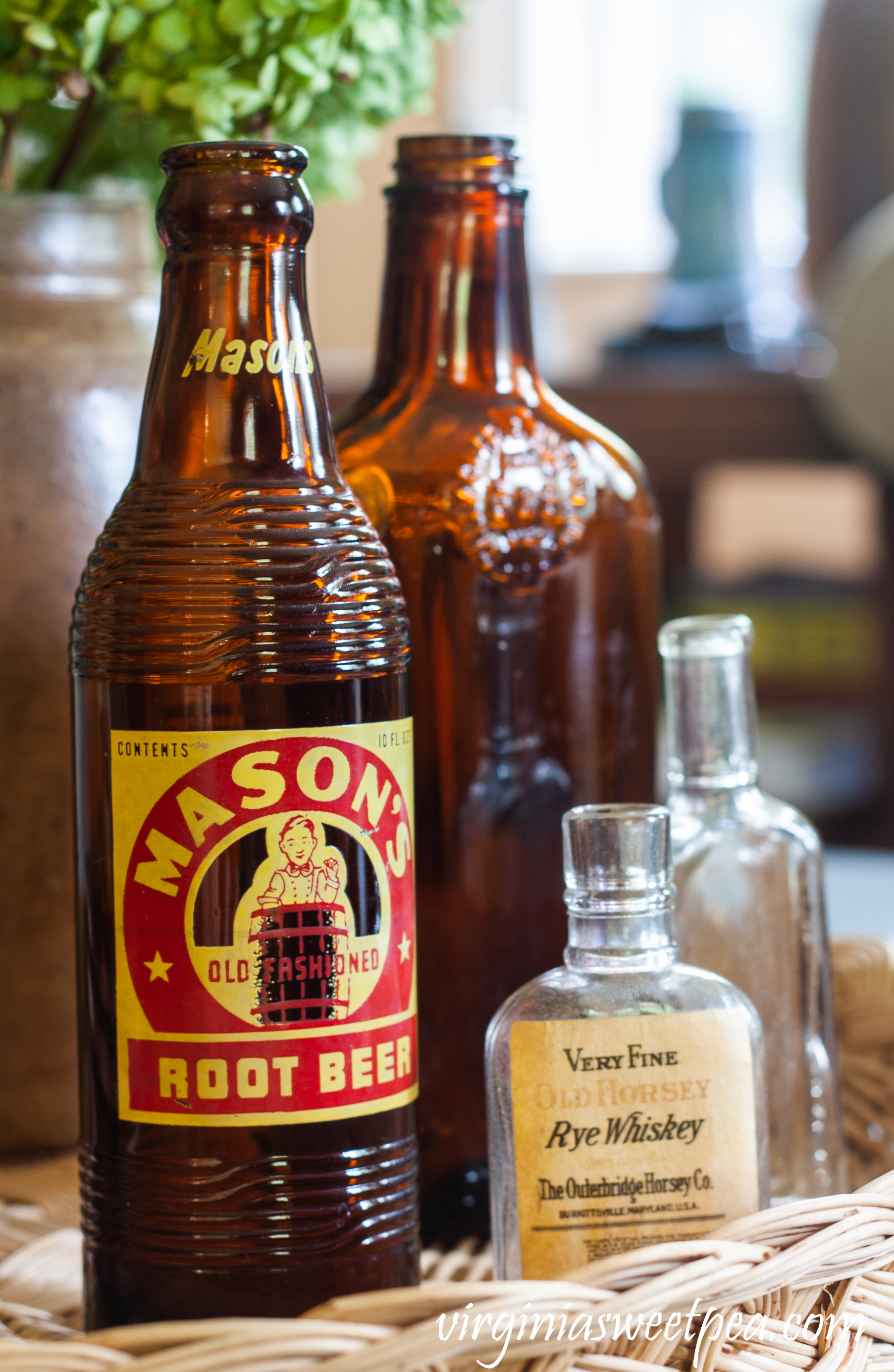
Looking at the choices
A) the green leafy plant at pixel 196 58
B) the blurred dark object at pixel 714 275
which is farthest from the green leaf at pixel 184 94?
the blurred dark object at pixel 714 275

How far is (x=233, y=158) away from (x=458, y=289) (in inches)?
4.9

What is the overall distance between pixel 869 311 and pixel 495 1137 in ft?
2.97

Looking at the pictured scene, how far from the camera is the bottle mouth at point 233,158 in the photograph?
439 mm

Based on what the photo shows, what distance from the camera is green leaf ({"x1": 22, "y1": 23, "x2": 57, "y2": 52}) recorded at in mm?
525

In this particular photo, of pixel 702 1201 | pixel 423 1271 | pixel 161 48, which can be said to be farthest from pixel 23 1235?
pixel 161 48

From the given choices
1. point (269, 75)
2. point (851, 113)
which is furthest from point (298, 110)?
point (851, 113)

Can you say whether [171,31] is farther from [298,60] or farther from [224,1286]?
[224,1286]

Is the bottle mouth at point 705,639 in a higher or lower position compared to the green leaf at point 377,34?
lower

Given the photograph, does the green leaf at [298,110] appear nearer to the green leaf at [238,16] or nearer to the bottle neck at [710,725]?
the green leaf at [238,16]

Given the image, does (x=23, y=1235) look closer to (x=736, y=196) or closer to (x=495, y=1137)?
(x=495, y=1137)

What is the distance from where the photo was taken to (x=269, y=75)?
1.76 ft

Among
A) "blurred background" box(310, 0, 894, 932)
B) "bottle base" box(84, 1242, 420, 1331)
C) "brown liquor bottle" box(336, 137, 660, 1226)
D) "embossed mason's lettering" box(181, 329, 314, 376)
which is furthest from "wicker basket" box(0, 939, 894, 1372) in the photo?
"blurred background" box(310, 0, 894, 932)

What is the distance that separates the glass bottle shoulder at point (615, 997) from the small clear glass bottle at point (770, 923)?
0.32 feet

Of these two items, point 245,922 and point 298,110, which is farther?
point 298,110
